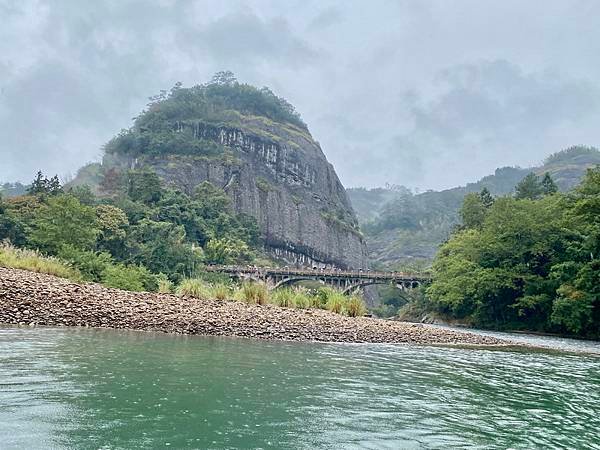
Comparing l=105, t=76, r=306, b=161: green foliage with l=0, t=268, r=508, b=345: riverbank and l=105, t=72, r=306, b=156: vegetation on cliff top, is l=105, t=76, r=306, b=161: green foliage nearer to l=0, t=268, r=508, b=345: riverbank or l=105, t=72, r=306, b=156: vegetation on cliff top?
l=105, t=72, r=306, b=156: vegetation on cliff top

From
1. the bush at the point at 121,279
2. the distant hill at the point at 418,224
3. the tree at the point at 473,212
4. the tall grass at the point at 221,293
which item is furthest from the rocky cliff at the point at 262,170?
the tall grass at the point at 221,293

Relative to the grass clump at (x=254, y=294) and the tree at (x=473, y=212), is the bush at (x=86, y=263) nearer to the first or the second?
the grass clump at (x=254, y=294)

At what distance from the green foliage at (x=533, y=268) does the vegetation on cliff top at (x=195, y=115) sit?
70.0m

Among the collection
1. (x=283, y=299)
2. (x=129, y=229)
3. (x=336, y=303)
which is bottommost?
(x=336, y=303)

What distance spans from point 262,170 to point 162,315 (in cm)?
9973

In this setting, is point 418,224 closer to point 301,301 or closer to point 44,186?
point 44,186

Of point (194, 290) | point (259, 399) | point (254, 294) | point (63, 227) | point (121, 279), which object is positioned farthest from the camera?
point (63, 227)

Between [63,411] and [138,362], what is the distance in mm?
3419

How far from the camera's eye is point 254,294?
837 inches

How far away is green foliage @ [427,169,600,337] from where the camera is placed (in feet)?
98.8

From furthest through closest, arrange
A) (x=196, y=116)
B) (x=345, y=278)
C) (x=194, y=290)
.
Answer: (x=196, y=116)
(x=345, y=278)
(x=194, y=290)

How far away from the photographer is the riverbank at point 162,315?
13977 mm

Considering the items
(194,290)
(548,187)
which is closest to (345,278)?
(548,187)

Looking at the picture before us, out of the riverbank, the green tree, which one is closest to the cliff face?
the green tree
